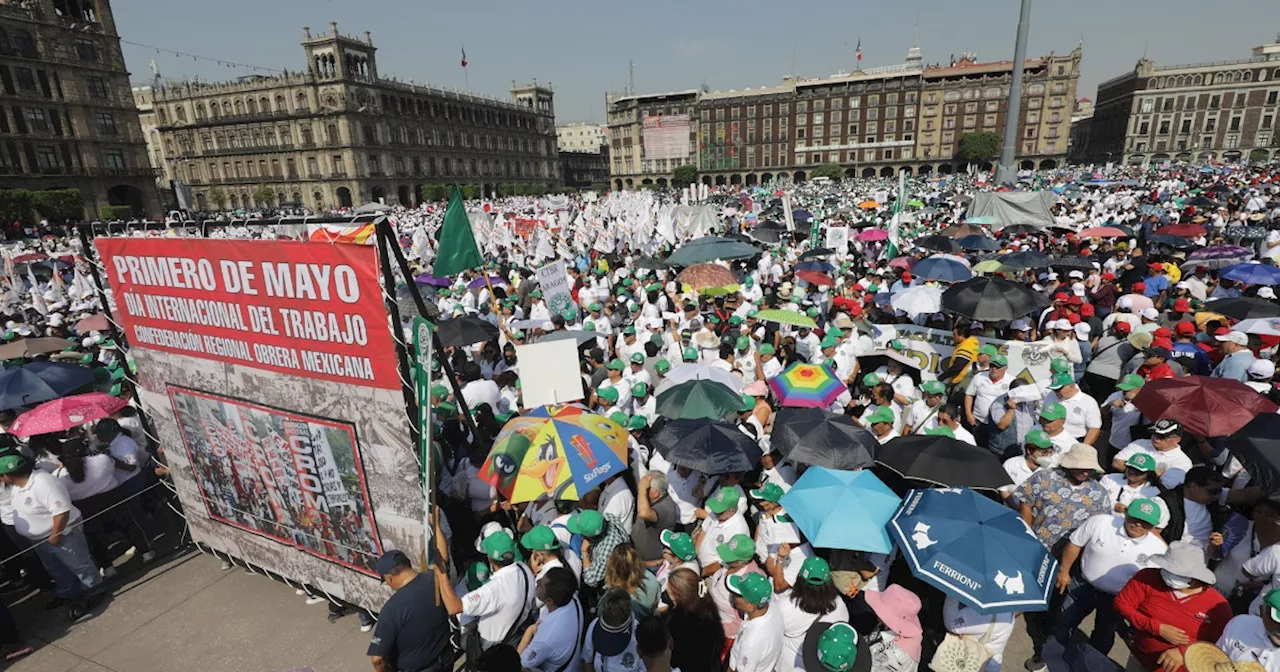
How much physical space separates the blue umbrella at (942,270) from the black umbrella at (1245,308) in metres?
3.04

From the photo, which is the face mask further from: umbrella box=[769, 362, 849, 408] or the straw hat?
umbrella box=[769, 362, 849, 408]

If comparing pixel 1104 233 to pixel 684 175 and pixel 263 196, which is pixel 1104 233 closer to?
pixel 263 196

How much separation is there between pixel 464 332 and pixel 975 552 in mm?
6360

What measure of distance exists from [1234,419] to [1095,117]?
145084 mm

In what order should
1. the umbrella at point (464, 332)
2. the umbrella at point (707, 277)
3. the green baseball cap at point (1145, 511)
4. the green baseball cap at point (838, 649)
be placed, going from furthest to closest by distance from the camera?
the umbrella at point (707, 277)
the umbrella at point (464, 332)
the green baseball cap at point (1145, 511)
the green baseball cap at point (838, 649)

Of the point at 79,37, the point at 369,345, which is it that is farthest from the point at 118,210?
the point at 369,345

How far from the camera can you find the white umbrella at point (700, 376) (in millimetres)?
5895

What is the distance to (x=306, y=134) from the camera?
226ft

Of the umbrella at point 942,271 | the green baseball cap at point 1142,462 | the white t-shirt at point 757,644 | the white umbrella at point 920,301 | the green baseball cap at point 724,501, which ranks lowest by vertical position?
the white t-shirt at point 757,644

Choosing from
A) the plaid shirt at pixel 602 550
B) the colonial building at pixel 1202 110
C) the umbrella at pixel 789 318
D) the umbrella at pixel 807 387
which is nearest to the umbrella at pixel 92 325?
the plaid shirt at pixel 602 550

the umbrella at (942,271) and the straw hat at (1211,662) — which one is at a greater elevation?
the umbrella at (942,271)

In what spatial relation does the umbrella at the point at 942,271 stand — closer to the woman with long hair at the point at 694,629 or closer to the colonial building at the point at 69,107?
the woman with long hair at the point at 694,629

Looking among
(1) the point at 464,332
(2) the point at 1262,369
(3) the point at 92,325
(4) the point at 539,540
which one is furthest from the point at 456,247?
(3) the point at 92,325

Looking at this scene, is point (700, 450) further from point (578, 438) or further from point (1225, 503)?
point (1225, 503)
